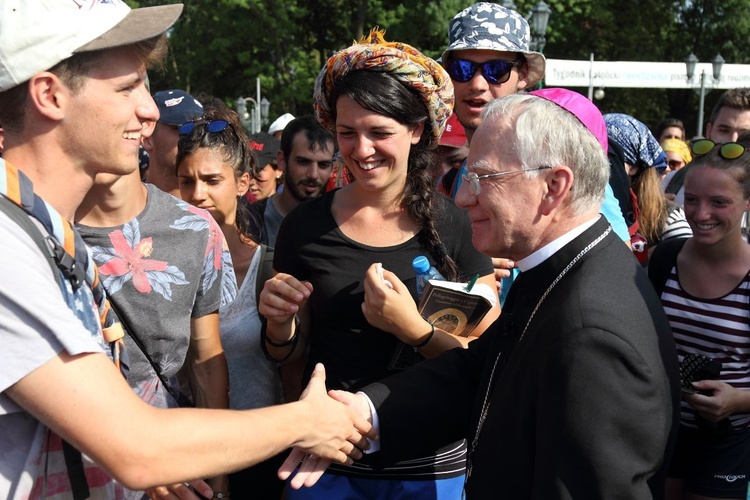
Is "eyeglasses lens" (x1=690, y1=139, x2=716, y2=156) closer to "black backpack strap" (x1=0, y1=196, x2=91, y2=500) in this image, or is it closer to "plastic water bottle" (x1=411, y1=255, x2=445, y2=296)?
"plastic water bottle" (x1=411, y1=255, x2=445, y2=296)

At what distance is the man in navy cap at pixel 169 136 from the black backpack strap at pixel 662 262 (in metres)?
2.45

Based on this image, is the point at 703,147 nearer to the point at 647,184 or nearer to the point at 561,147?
the point at 647,184

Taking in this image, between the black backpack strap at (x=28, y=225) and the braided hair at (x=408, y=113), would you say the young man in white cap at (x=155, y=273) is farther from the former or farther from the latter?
the black backpack strap at (x=28, y=225)

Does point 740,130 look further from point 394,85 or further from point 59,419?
point 59,419

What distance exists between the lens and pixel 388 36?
25922mm

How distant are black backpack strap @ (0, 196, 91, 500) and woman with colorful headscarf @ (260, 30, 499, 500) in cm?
111

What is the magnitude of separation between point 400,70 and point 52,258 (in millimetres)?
1572

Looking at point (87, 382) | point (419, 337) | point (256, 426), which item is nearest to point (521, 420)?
point (256, 426)

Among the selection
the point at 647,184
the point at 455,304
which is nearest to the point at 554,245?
the point at 455,304

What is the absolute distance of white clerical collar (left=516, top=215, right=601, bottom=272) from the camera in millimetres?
2176

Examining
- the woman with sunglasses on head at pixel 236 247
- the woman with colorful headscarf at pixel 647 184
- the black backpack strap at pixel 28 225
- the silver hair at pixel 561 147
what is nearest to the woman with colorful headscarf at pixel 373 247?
the woman with sunglasses on head at pixel 236 247

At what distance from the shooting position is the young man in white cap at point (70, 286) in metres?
1.65

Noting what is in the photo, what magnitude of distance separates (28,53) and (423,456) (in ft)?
6.14

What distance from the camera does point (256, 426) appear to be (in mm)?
2020
